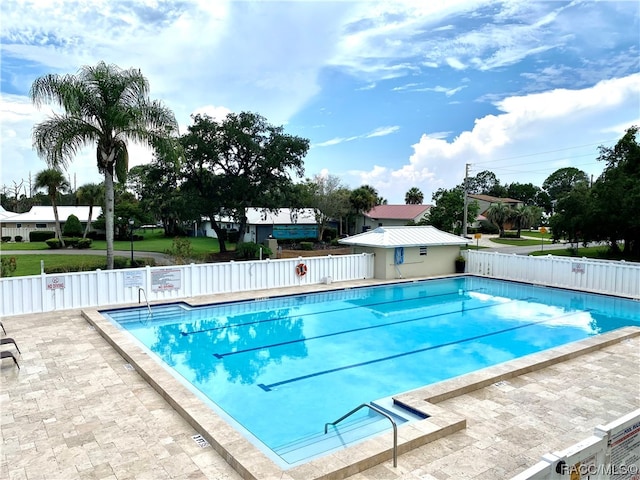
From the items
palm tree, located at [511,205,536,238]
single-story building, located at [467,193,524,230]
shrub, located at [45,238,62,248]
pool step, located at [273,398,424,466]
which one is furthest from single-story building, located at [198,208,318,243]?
pool step, located at [273,398,424,466]

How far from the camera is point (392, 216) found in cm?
4672

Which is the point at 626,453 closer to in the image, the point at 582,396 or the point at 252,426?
the point at 582,396

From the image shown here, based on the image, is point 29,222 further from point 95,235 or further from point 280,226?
point 280,226

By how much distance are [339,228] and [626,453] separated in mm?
41020

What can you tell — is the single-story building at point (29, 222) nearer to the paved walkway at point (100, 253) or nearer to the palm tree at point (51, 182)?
the palm tree at point (51, 182)

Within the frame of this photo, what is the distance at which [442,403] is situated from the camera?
6.74m

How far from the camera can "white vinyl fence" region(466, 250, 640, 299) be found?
1580 centimetres

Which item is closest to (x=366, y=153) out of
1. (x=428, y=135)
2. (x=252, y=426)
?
(x=428, y=135)

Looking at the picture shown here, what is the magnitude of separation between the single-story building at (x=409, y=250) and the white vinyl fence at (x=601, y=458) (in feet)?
47.9

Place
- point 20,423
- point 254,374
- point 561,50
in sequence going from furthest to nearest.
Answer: point 561,50 < point 254,374 < point 20,423

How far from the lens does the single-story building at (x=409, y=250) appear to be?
18.9m

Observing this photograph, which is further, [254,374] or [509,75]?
[509,75]

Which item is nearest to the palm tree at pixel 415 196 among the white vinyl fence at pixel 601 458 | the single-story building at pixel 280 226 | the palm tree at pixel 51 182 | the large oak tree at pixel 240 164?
the single-story building at pixel 280 226

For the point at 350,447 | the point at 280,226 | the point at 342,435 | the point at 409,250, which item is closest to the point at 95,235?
the point at 280,226
